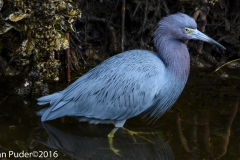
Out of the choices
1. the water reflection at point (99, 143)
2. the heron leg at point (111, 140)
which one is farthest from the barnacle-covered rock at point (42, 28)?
the heron leg at point (111, 140)

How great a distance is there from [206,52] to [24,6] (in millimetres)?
3171

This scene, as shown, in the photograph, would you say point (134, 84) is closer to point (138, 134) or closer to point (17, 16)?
point (138, 134)

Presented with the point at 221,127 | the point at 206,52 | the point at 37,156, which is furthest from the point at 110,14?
the point at 37,156

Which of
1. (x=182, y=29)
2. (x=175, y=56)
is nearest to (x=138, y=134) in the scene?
(x=175, y=56)

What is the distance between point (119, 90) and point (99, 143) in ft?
1.82

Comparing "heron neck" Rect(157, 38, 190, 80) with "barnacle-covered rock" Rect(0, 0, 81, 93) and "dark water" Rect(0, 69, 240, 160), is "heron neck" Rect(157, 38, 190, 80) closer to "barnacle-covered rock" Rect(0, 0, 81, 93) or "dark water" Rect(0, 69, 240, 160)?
"dark water" Rect(0, 69, 240, 160)

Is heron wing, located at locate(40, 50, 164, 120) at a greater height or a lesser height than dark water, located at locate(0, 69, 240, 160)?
greater

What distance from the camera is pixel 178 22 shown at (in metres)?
4.97

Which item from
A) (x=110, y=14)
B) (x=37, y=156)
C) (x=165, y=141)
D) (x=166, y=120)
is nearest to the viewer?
(x=37, y=156)

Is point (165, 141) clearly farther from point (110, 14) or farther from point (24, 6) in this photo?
point (110, 14)

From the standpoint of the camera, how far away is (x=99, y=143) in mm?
4773

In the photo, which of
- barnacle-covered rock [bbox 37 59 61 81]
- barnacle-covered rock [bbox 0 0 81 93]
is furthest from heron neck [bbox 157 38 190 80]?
barnacle-covered rock [bbox 37 59 61 81]

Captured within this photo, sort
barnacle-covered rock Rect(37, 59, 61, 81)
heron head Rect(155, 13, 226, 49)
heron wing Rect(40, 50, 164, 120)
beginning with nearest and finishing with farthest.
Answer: heron wing Rect(40, 50, 164, 120) < heron head Rect(155, 13, 226, 49) < barnacle-covered rock Rect(37, 59, 61, 81)

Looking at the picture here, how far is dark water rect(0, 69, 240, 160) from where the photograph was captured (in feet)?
14.9
